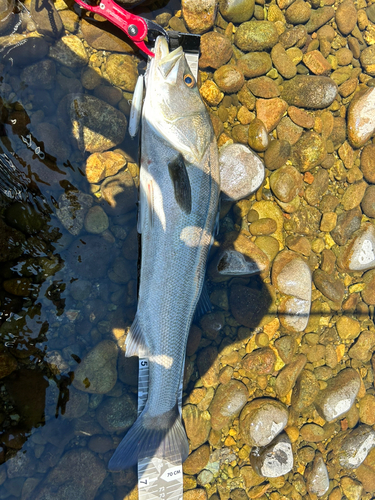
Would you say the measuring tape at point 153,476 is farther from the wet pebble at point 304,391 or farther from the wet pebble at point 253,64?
the wet pebble at point 253,64

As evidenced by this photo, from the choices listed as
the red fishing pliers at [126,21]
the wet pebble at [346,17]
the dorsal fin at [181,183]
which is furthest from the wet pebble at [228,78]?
the wet pebble at [346,17]

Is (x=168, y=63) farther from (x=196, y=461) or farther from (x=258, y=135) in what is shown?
(x=196, y=461)

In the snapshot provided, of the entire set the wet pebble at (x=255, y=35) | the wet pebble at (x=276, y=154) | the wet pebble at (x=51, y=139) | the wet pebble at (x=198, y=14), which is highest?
the wet pebble at (x=198, y=14)

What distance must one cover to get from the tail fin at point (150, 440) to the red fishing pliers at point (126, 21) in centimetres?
426

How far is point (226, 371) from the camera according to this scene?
12.6 ft

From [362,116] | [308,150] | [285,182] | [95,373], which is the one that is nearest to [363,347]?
[285,182]

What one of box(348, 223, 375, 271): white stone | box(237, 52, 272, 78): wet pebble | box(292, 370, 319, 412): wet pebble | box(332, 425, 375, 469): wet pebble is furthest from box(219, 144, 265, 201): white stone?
box(332, 425, 375, 469): wet pebble

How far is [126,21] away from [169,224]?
2.43 meters

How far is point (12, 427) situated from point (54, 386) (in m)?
0.60

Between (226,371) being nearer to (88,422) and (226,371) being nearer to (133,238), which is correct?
(88,422)

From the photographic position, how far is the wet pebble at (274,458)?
3822mm

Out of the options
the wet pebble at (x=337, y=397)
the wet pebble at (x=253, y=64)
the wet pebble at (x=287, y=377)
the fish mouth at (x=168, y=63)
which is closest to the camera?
the fish mouth at (x=168, y=63)

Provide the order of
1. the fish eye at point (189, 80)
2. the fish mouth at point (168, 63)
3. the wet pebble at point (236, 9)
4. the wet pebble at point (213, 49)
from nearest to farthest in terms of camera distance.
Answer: the fish mouth at point (168, 63) < the fish eye at point (189, 80) < the wet pebble at point (213, 49) < the wet pebble at point (236, 9)

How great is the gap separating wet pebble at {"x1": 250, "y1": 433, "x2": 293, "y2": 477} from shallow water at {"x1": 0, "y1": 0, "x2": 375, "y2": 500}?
17 cm
